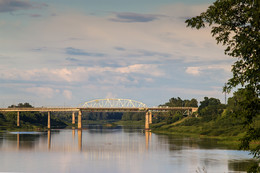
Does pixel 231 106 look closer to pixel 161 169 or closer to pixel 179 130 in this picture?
pixel 179 130

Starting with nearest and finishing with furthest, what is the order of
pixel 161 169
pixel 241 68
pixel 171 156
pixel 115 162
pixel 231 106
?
pixel 241 68, pixel 161 169, pixel 115 162, pixel 171 156, pixel 231 106

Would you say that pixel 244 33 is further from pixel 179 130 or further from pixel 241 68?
pixel 179 130

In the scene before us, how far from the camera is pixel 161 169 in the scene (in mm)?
53625

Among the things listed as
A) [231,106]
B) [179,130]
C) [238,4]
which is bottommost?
[179,130]

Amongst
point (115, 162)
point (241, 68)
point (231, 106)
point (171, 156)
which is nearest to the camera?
point (241, 68)

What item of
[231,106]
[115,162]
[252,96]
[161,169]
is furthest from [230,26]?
[231,106]

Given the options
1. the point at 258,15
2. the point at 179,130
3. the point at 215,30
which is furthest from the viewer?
the point at 179,130

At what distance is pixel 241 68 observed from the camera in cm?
2888

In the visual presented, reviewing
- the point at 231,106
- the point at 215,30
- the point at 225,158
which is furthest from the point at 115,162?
the point at 231,106

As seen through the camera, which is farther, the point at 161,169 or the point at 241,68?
the point at 161,169

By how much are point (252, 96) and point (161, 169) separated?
28507 mm

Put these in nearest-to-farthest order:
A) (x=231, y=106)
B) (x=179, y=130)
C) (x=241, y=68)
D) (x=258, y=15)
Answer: (x=258, y=15) → (x=241, y=68) → (x=231, y=106) → (x=179, y=130)

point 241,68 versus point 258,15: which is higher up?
point 258,15

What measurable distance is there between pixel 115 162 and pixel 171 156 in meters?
12.1
